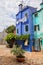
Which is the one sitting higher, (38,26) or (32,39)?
(38,26)

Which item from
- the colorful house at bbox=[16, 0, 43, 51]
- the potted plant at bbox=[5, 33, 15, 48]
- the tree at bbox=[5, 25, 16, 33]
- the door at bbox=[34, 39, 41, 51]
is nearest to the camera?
the colorful house at bbox=[16, 0, 43, 51]

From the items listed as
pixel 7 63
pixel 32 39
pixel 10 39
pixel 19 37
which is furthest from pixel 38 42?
pixel 7 63

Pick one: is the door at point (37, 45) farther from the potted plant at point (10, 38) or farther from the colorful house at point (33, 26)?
the potted plant at point (10, 38)

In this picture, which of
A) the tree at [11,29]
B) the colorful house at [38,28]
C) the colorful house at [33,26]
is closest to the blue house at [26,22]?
the colorful house at [33,26]

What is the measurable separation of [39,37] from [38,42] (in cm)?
159

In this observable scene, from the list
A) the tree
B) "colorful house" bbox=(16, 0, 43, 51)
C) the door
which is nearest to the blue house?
"colorful house" bbox=(16, 0, 43, 51)

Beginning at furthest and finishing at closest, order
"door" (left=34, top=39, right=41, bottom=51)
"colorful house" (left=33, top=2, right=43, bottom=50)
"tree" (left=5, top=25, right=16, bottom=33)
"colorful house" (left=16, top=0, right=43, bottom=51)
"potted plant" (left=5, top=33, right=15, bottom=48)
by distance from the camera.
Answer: "tree" (left=5, top=25, right=16, bottom=33), "potted plant" (left=5, top=33, right=15, bottom=48), "door" (left=34, top=39, right=41, bottom=51), "colorful house" (left=16, top=0, right=43, bottom=51), "colorful house" (left=33, top=2, right=43, bottom=50)

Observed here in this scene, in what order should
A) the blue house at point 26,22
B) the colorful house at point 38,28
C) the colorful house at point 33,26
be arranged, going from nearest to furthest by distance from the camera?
the colorful house at point 38,28 → the colorful house at point 33,26 → the blue house at point 26,22

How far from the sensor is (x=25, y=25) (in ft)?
A: 102

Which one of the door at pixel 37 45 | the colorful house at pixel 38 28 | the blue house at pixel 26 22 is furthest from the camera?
the blue house at pixel 26 22

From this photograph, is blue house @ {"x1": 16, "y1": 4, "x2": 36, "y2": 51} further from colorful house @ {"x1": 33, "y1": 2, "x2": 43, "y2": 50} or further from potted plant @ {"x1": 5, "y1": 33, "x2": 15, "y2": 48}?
potted plant @ {"x1": 5, "y1": 33, "x2": 15, "y2": 48}

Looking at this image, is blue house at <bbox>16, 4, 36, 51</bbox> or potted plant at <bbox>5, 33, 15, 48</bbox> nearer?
blue house at <bbox>16, 4, 36, 51</bbox>

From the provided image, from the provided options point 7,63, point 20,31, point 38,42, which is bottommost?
point 7,63

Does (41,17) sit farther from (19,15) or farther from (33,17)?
(19,15)
